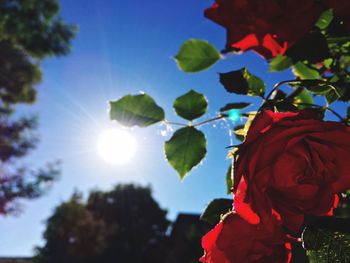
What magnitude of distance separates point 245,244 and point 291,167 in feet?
0.29

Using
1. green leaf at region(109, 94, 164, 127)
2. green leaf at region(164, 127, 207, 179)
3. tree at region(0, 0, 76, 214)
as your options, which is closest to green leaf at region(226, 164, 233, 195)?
green leaf at region(164, 127, 207, 179)

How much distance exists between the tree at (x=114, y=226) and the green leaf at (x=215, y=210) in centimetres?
1776

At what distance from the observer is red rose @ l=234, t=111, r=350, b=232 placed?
12.2 inches

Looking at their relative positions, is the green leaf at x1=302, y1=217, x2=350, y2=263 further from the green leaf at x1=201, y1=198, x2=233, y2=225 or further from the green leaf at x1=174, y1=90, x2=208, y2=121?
the green leaf at x1=174, y1=90, x2=208, y2=121

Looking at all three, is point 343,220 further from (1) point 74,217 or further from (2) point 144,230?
(2) point 144,230

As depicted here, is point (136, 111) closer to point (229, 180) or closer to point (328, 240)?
point (229, 180)

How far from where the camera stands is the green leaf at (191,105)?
0.71 meters

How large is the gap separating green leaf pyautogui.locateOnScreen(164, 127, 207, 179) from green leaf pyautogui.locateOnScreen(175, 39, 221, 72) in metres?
0.19

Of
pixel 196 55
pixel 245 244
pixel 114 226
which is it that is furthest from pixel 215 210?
pixel 114 226

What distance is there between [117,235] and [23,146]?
8.82 m

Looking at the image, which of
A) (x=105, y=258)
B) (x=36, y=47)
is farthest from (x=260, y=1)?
(x=105, y=258)

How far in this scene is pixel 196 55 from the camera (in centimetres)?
81

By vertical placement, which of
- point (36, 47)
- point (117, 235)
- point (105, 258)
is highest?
point (36, 47)

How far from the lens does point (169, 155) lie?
2.20ft
